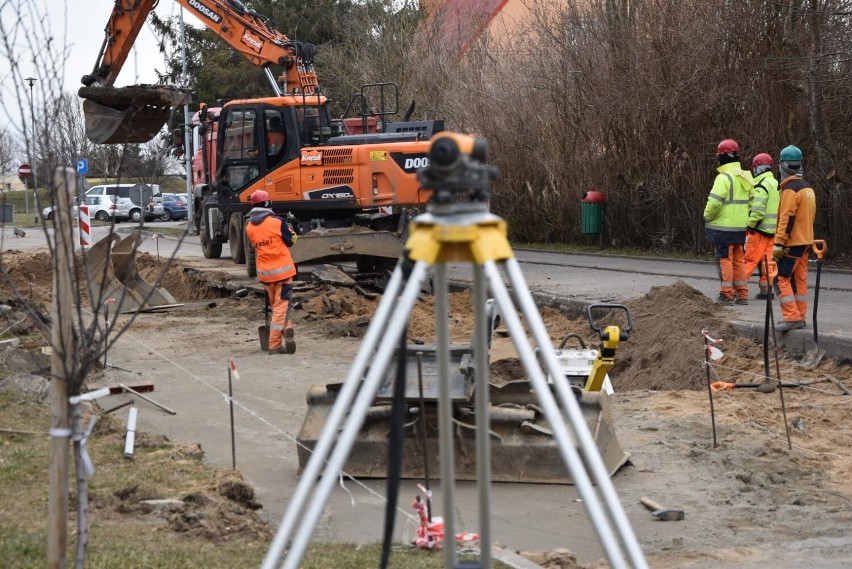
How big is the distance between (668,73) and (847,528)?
17646 millimetres

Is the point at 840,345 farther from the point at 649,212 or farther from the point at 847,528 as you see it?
the point at 649,212

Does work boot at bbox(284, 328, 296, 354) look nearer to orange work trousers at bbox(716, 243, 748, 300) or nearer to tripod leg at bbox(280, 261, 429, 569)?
orange work trousers at bbox(716, 243, 748, 300)

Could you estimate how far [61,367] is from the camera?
430 centimetres

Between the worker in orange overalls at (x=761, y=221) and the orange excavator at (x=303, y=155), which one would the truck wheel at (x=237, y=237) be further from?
the worker in orange overalls at (x=761, y=221)

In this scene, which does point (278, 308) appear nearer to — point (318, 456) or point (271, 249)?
point (271, 249)

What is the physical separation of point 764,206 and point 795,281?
2.40m

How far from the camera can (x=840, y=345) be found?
11.3m

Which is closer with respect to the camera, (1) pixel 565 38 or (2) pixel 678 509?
(2) pixel 678 509

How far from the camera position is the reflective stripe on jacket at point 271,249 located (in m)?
13.2

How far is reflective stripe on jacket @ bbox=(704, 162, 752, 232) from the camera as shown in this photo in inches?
573

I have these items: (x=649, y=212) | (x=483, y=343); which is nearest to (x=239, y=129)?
(x=649, y=212)

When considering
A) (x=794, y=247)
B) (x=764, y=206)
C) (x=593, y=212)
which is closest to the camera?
(x=794, y=247)

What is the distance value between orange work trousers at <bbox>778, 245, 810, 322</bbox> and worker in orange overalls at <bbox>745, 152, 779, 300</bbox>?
2.16m

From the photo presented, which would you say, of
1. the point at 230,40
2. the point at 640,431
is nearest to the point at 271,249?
the point at 640,431
